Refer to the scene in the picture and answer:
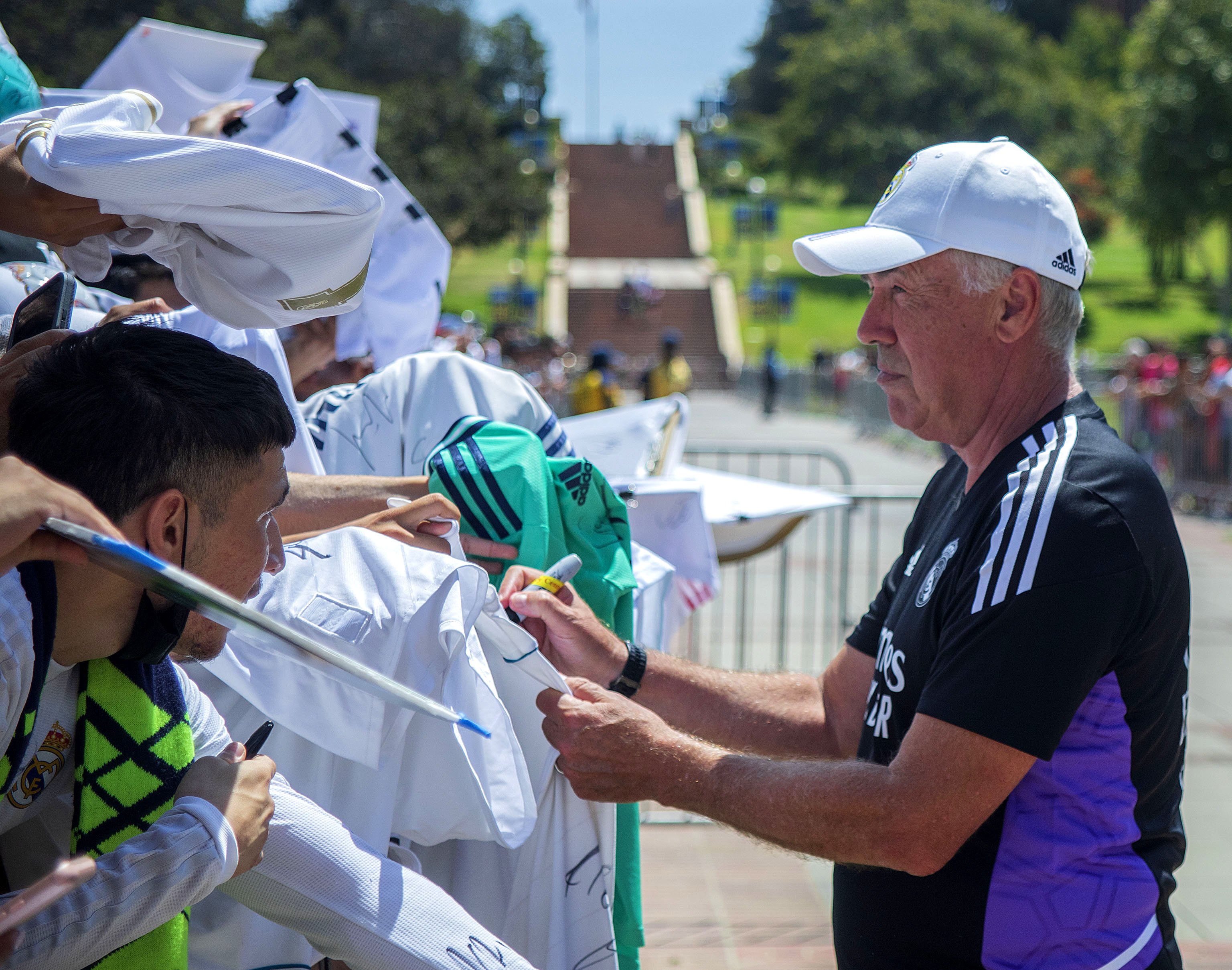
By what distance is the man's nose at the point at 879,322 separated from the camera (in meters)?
2.26

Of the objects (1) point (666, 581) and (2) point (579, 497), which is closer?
(2) point (579, 497)

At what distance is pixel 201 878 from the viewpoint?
55.3 inches

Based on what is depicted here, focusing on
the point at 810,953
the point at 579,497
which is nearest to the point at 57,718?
the point at 579,497

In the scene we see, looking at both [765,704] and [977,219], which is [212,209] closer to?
[977,219]

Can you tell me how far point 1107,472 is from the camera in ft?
6.26

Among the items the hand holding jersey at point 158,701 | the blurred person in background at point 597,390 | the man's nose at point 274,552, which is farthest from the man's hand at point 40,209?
the blurred person in background at point 597,390

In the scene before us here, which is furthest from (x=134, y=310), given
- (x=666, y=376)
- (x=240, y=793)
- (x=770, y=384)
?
(x=770, y=384)

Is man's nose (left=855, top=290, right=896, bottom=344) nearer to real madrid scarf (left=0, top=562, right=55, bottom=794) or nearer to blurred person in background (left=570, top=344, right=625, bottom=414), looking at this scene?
real madrid scarf (left=0, top=562, right=55, bottom=794)

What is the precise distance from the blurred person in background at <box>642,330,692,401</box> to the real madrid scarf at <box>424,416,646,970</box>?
12.6 metres

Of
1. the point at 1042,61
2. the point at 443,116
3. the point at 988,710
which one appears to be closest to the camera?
the point at 988,710

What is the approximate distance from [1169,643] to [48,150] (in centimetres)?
187

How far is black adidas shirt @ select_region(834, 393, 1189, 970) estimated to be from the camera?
1.84 meters

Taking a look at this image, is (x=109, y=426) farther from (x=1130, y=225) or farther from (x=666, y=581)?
(x=1130, y=225)
